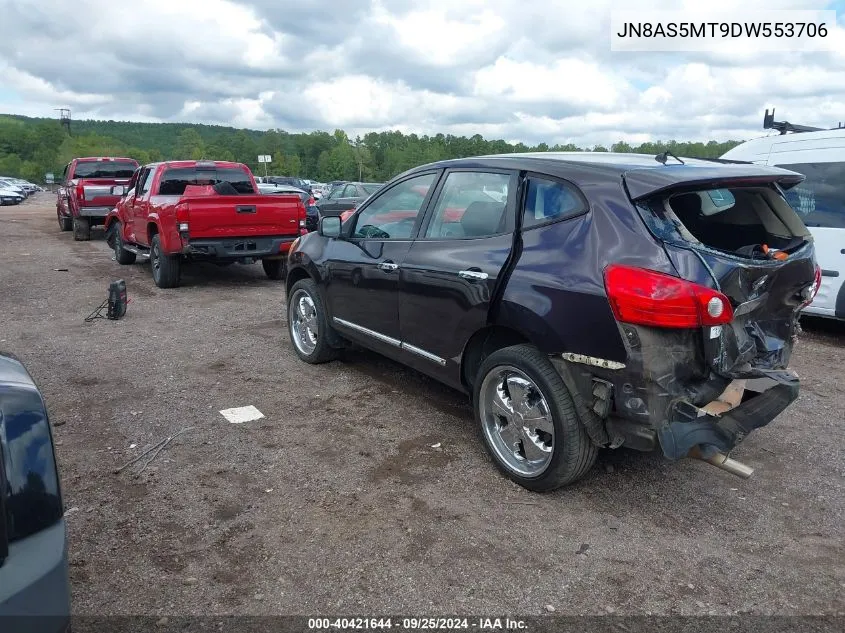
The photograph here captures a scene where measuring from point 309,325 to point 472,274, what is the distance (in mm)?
2474

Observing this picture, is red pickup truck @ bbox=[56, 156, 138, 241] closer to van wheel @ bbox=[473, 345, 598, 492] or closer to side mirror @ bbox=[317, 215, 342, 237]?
side mirror @ bbox=[317, 215, 342, 237]

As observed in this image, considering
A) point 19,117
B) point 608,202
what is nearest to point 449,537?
point 608,202

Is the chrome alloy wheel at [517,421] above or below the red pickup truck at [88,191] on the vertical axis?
below

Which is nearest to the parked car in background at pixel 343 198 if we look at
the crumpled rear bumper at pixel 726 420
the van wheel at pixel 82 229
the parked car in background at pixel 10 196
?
the van wheel at pixel 82 229

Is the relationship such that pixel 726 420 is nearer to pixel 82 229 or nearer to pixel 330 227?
pixel 330 227

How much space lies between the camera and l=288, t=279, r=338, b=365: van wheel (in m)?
5.62

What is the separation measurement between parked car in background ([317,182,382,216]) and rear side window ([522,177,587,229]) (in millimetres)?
15496

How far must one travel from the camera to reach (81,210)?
52.0ft

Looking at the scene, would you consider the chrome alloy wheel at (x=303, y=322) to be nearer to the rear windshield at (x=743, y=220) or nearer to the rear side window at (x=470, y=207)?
the rear side window at (x=470, y=207)

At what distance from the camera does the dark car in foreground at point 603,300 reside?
3047 mm

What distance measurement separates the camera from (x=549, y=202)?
11.8 feet

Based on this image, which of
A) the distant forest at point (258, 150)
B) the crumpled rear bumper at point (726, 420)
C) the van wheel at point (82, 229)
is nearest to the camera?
the crumpled rear bumper at point (726, 420)

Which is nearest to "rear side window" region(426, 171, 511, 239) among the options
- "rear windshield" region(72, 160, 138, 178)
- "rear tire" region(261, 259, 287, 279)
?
"rear tire" region(261, 259, 287, 279)

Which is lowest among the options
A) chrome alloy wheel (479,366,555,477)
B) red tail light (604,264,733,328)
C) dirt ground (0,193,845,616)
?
dirt ground (0,193,845,616)
